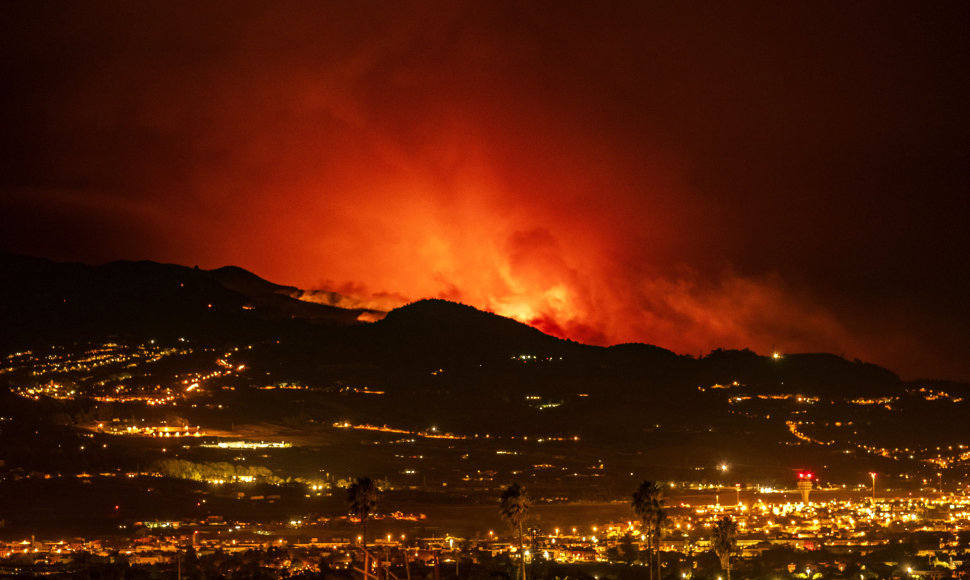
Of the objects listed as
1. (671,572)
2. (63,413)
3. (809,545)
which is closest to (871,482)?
(809,545)

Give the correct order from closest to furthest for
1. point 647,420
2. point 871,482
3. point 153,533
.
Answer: point 153,533 < point 871,482 < point 647,420

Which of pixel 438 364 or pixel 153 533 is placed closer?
pixel 153 533

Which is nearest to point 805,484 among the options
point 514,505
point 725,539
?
point 725,539

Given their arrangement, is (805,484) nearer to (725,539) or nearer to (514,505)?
(725,539)

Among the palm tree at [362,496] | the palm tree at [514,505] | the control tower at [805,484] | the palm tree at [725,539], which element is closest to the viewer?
the palm tree at [514,505]

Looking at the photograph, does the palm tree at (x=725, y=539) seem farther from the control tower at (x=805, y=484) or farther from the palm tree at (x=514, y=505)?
the control tower at (x=805, y=484)

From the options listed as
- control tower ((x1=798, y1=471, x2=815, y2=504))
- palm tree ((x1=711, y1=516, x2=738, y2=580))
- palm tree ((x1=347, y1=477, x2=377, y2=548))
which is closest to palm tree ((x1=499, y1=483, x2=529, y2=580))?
palm tree ((x1=347, y1=477, x2=377, y2=548))

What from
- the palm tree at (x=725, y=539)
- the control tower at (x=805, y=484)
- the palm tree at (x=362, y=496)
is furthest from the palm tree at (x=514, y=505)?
the control tower at (x=805, y=484)

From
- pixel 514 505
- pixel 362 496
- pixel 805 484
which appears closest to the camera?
pixel 514 505

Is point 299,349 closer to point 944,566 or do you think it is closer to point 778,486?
point 778,486
